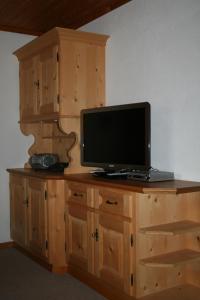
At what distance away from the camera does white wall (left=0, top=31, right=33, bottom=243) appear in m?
4.11

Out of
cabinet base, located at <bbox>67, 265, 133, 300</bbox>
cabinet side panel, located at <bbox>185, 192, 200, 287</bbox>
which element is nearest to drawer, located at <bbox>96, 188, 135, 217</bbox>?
cabinet side panel, located at <bbox>185, 192, 200, 287</bbox>

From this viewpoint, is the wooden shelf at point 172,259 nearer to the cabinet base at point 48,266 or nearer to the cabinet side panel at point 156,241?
the cabinet side panel at point 156,241

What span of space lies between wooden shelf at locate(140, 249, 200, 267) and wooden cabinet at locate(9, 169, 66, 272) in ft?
3.50

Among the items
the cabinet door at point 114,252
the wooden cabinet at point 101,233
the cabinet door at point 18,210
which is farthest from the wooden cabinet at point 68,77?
the cabinet door at point 114,252

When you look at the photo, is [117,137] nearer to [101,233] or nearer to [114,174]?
[114,174]

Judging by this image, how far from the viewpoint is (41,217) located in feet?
11.2

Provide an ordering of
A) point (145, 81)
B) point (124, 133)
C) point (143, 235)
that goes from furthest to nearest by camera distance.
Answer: point (145, 81) → point (124, 133) → point (143, 235)

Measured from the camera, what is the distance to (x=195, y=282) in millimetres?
2676

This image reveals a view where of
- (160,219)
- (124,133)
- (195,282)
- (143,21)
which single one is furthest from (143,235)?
(143,21)

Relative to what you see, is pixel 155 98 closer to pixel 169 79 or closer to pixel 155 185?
pixel 169 79

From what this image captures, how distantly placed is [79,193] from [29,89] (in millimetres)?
1457

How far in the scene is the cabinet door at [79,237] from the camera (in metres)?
2.91

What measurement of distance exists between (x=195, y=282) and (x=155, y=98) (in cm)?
140

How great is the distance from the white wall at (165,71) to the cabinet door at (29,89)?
841 millimetres
